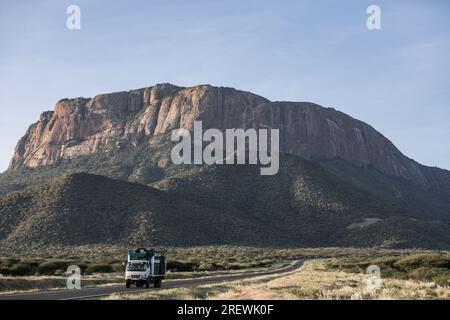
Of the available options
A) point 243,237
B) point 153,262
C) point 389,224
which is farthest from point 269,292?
point 389,224

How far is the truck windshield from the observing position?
3528cm

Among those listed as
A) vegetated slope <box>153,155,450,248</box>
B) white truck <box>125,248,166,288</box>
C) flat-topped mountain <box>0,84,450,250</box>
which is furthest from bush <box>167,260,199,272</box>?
vegetated slope <box>153,155,450,248</box>

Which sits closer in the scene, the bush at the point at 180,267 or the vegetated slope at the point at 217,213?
the bush at the point at 180,267

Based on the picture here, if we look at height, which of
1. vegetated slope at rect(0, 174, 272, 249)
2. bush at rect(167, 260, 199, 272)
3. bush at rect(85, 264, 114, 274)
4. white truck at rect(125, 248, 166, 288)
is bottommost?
Result: bush at rect(167, 260, 199, 272)

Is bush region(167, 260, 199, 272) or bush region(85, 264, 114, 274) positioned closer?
bush region(85, 264, 114, 274)

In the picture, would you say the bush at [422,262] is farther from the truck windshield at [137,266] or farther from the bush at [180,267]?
the truck windshield at [137,266]

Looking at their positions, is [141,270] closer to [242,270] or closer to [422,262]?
[422,262]

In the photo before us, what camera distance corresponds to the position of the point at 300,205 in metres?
136

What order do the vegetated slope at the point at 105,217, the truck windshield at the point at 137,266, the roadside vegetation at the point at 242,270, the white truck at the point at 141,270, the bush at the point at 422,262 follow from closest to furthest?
1. the roadside vegetation at the point at 242,270
2. the white truck at the point at 141,270
3. the truck windshield at the point at 137,266
4. the bush at the point at 422,262
5. the vegetated slope at the point at 105,217

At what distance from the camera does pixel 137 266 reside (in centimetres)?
3538

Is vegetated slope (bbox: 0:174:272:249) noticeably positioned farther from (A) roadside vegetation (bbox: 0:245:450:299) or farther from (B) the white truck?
(B) the white truck

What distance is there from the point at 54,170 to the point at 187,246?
277 feet

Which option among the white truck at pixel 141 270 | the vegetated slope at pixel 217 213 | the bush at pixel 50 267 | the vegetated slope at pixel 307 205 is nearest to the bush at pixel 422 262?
the white truck at pixel 141 270

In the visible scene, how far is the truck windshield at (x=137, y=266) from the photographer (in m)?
35.3
